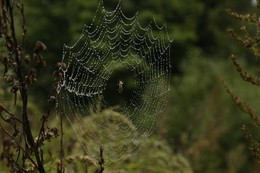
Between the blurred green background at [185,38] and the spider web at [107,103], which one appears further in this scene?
the blurred green background at [185,38]

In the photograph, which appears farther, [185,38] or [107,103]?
[185,38]

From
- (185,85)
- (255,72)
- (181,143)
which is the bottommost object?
(181,143)

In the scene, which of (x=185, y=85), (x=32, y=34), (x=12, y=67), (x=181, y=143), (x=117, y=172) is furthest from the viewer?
(x=32, y=34)

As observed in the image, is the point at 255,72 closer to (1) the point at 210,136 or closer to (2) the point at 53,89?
(1) the point at 210,136

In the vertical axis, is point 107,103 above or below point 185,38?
below

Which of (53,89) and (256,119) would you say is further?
(256,119)

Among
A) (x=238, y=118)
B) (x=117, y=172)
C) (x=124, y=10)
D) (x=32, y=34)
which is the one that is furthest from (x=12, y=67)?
(x=32, y=34)

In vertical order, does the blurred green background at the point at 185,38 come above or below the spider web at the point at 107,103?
above

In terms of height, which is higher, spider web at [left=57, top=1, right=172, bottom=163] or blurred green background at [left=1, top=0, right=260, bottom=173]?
blurred green background at [left=1, top=0, right=260, bottom=173]

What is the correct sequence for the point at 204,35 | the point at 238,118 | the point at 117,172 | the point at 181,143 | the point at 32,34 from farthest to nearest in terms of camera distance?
the point at 204,35, the point at 32,34, the point at 238,118, the point at 181,143, the point at 117,172

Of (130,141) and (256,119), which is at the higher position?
(130,141)

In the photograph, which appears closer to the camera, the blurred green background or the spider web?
the spider web
